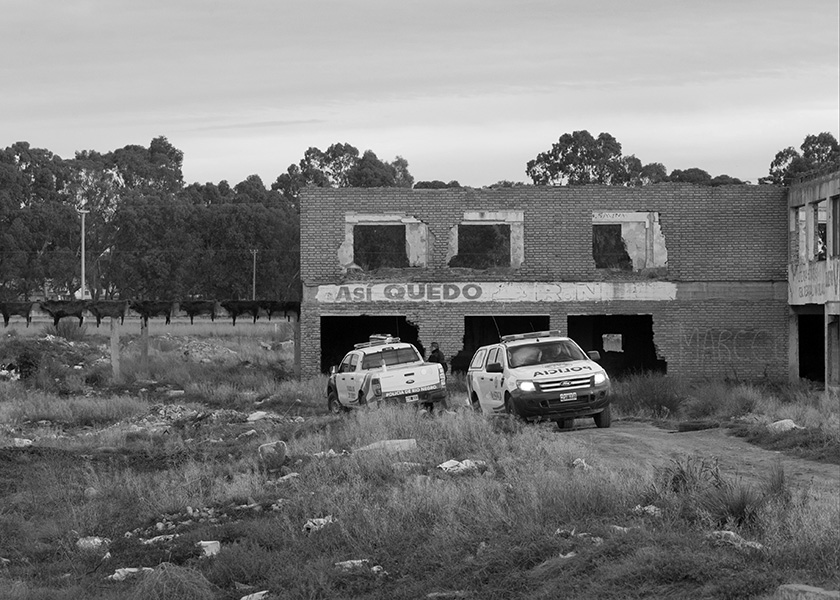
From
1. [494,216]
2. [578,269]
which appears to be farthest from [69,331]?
[578,269]

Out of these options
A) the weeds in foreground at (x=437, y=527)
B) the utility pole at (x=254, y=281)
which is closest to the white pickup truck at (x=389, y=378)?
the weeds in foreground at (x=437, y=527)

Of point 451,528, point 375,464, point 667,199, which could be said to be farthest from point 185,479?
point 667,199

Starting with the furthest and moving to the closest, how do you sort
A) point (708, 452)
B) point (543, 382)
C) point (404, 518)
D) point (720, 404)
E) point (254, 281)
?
point (254, 281) < point (720, 404) < point (543, 382) < point (708, 452) < point (404, 518)

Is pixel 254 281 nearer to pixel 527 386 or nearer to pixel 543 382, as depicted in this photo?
pixel 527 386

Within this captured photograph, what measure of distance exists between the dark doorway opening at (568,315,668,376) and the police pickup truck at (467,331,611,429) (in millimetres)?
16833

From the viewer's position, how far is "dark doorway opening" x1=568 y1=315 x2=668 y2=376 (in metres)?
40.6

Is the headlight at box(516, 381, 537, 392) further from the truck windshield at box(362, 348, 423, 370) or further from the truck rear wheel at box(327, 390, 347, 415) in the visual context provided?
the truck rear wheel at box(327, 390, 347, 415)

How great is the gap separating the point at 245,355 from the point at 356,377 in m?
28.7

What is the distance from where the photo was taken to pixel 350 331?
137ft

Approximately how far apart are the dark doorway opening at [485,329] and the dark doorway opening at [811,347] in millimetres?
8159

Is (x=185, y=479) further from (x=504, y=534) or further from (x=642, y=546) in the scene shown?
(x=642, y=546)

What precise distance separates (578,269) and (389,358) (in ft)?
38.2

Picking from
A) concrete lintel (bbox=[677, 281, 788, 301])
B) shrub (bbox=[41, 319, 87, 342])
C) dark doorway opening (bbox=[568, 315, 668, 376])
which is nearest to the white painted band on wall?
concrete lintel (bbox=[677, 281, 788, 301])

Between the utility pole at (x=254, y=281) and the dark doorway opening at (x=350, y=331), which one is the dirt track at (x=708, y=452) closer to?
the dark doorway opening at (x=350, y=331)
